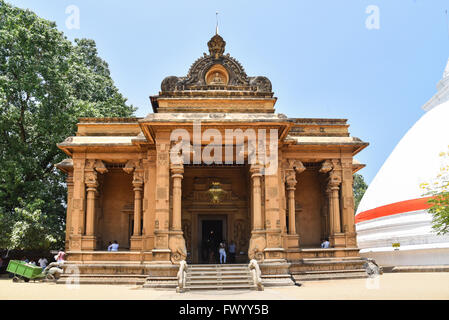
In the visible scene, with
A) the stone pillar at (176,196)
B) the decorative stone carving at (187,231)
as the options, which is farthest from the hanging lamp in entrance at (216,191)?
the stone pillar at (176,196)

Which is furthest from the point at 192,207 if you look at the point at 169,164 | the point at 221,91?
the point at 221,91

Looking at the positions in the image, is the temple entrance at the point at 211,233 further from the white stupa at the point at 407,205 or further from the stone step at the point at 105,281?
the white stupa at the point at 407,205

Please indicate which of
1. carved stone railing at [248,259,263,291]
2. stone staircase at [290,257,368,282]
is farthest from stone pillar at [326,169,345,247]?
carved stone railing at [248,259,263,291]

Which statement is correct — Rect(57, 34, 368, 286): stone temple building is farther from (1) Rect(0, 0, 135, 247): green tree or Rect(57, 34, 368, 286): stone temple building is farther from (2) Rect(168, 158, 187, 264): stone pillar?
(1) Rect(0, 0, 135, 247): green tree

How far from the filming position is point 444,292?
12.2 metres

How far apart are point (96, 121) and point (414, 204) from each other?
57.7ft

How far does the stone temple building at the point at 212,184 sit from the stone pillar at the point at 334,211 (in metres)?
0.05

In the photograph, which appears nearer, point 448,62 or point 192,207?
point 192,207

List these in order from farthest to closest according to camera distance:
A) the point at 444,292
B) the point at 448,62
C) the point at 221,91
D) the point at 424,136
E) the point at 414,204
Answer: the point at 448,62, the point at 424,136, the point at 414,204, the point at 221,91, the point at 444,292

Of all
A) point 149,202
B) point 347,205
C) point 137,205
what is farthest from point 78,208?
point 347,205

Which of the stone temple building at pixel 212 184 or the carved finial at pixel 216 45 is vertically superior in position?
the carved finial at pixel 216 45

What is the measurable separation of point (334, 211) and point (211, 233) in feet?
18.9

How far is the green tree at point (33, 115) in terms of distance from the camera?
23797 millimetres
